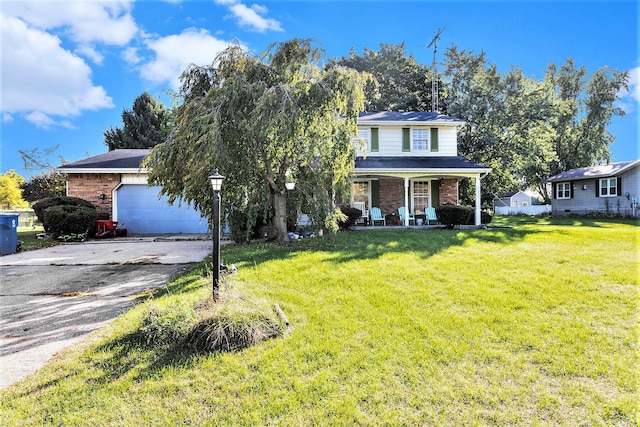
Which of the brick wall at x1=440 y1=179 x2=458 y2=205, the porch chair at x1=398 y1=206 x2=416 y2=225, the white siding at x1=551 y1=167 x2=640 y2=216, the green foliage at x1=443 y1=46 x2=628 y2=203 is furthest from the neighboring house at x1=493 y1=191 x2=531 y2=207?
the porch chair at x1=398 y1=206 x2=416 y2=225

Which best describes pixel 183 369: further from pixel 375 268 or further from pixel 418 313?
pixel 375 268

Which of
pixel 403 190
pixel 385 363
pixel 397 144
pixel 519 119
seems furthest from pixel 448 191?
pixel 385 363

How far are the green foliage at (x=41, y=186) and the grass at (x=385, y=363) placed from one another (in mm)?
A: 22864

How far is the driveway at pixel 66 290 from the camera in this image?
3619mm

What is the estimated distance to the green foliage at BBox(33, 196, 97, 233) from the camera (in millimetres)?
12539

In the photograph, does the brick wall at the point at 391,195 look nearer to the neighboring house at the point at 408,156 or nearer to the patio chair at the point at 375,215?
the neighboring house at the point at 408,156

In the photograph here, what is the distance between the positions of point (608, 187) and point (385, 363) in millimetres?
25300

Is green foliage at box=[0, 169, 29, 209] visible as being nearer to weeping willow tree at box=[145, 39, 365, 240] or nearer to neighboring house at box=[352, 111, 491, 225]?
weeping willow tree at box=[145, 39, 365, 240]

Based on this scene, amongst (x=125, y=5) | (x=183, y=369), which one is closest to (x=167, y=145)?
(x=125, y=5)

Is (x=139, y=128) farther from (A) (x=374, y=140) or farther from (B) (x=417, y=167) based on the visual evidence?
(B) (x=417, y=167)

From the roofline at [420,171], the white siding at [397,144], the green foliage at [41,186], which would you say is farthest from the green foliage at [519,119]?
the green foliage at [41,186]

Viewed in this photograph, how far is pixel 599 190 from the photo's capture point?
21.7m

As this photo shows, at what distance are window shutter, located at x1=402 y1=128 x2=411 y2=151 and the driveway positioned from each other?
33.4 ft

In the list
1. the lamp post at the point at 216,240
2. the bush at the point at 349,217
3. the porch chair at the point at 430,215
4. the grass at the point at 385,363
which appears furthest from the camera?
the porch chair at the point at 430,215
